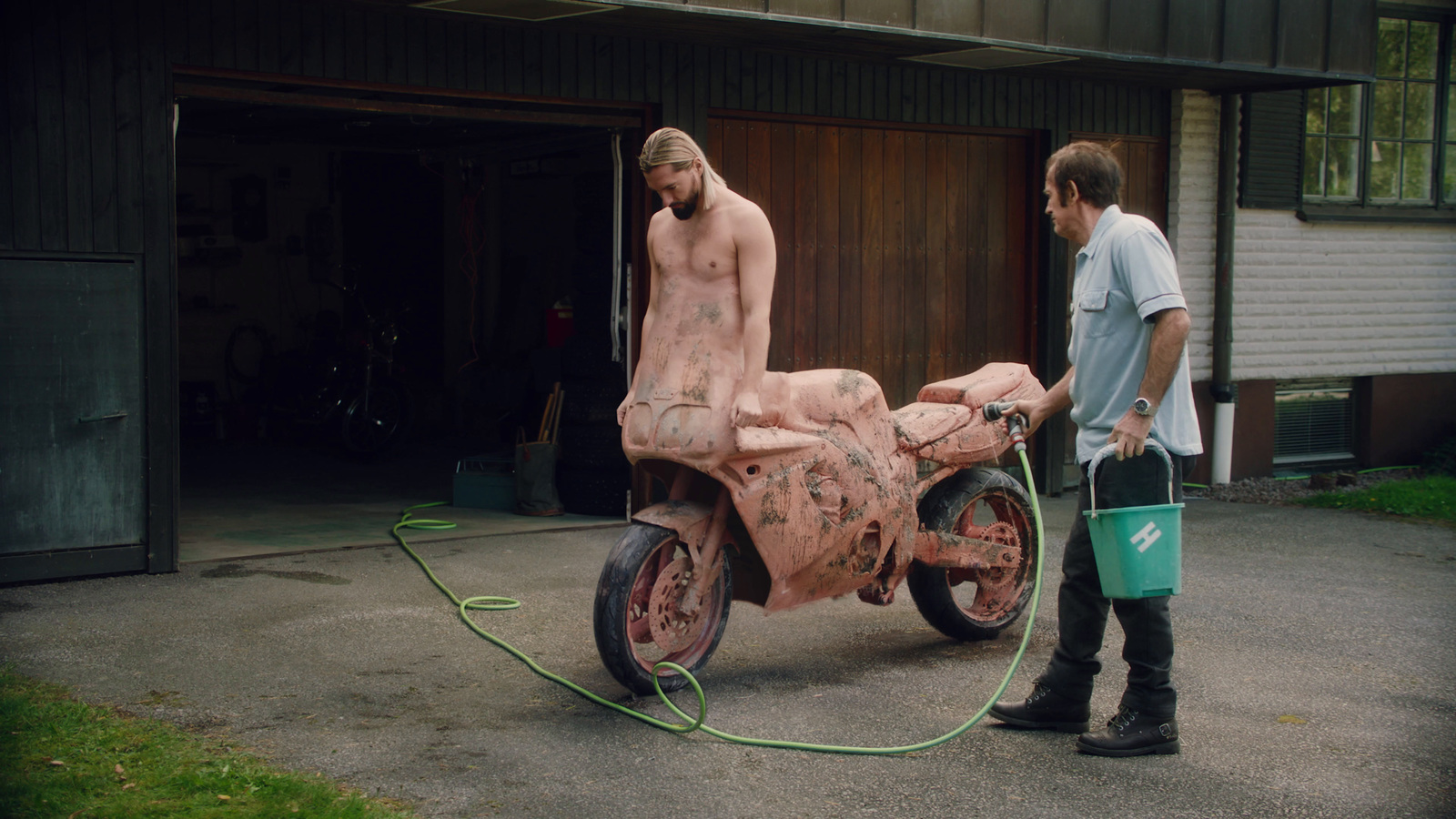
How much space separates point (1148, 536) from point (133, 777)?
3.26 m

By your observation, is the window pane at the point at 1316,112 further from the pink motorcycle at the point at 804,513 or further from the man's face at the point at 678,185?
the man's face at the point at 678,185

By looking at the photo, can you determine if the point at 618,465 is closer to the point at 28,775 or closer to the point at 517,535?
the point at 517,535

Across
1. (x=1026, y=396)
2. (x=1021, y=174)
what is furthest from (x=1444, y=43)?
(x=1026, y=396)

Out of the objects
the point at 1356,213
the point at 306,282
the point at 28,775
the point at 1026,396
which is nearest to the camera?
the point at 28,775

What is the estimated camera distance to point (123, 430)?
712 centimetres

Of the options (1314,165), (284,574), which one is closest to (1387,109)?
(1314,165)

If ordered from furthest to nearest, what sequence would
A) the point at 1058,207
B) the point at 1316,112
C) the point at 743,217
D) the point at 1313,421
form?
the point at 1313,421 → the point at 1316,112 → the point at 743,217 → the point at 1058,207

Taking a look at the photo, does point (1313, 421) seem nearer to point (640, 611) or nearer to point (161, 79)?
point (640, 611)

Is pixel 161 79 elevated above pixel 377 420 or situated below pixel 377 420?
above

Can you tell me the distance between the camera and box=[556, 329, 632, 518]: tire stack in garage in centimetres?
912

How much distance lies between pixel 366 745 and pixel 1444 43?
456 inches

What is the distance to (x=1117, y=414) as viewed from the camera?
4656mm

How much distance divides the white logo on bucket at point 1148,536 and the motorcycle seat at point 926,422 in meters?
1.48

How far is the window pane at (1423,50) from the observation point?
12.2m
